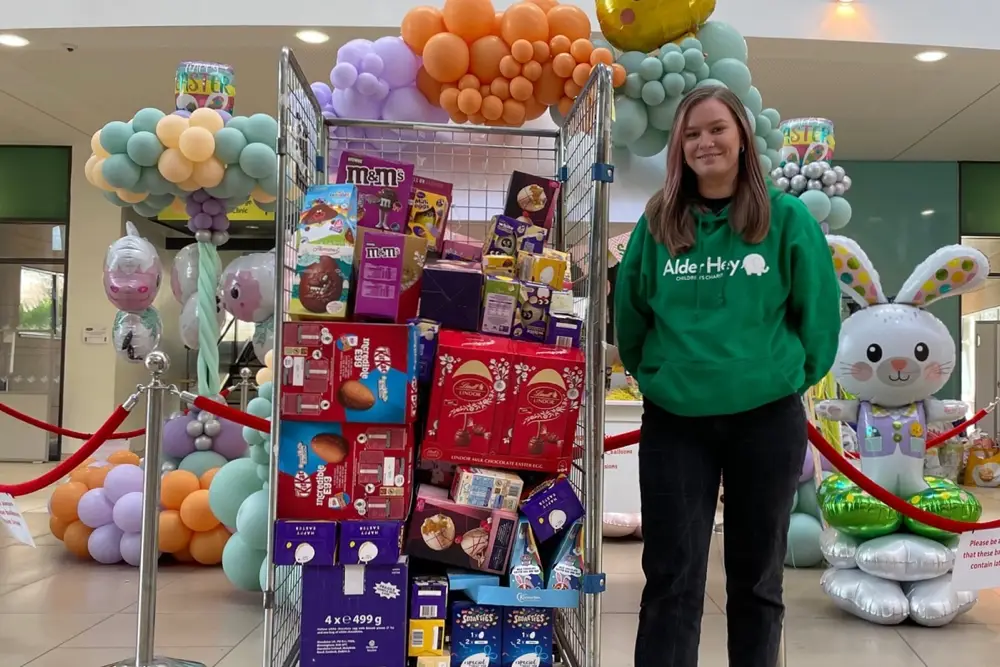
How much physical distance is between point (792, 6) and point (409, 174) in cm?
459

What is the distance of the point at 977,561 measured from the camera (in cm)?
245

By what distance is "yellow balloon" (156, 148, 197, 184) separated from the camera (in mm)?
3898

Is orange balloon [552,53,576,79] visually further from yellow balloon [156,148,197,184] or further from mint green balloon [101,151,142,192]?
mint green balloon [101,151,142,192]

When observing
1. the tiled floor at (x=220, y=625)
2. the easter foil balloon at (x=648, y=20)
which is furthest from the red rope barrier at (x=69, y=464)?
the easter foil balloon at (x=648, y=20)

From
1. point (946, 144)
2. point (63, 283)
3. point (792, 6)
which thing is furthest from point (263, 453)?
point (946, 144)

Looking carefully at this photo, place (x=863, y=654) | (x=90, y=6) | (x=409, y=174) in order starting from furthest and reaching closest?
(x=90, y=6) < (x=863, y=654) < (x=409, y=174)

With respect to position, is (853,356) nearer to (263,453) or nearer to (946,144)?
(263,453)

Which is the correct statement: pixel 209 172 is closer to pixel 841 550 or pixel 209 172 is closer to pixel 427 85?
pixel 427 85

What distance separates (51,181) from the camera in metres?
9.55

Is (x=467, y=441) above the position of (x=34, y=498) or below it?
above

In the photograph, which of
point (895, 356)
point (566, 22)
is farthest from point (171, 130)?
point (895, 356)

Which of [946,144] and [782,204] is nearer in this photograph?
[782,204]

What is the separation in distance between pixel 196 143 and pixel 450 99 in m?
1.24

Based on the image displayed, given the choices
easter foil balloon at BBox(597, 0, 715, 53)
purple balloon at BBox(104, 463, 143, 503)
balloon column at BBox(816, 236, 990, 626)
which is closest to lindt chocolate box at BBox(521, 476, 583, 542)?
balloon column at BBox(816, 236, 990, 626)
